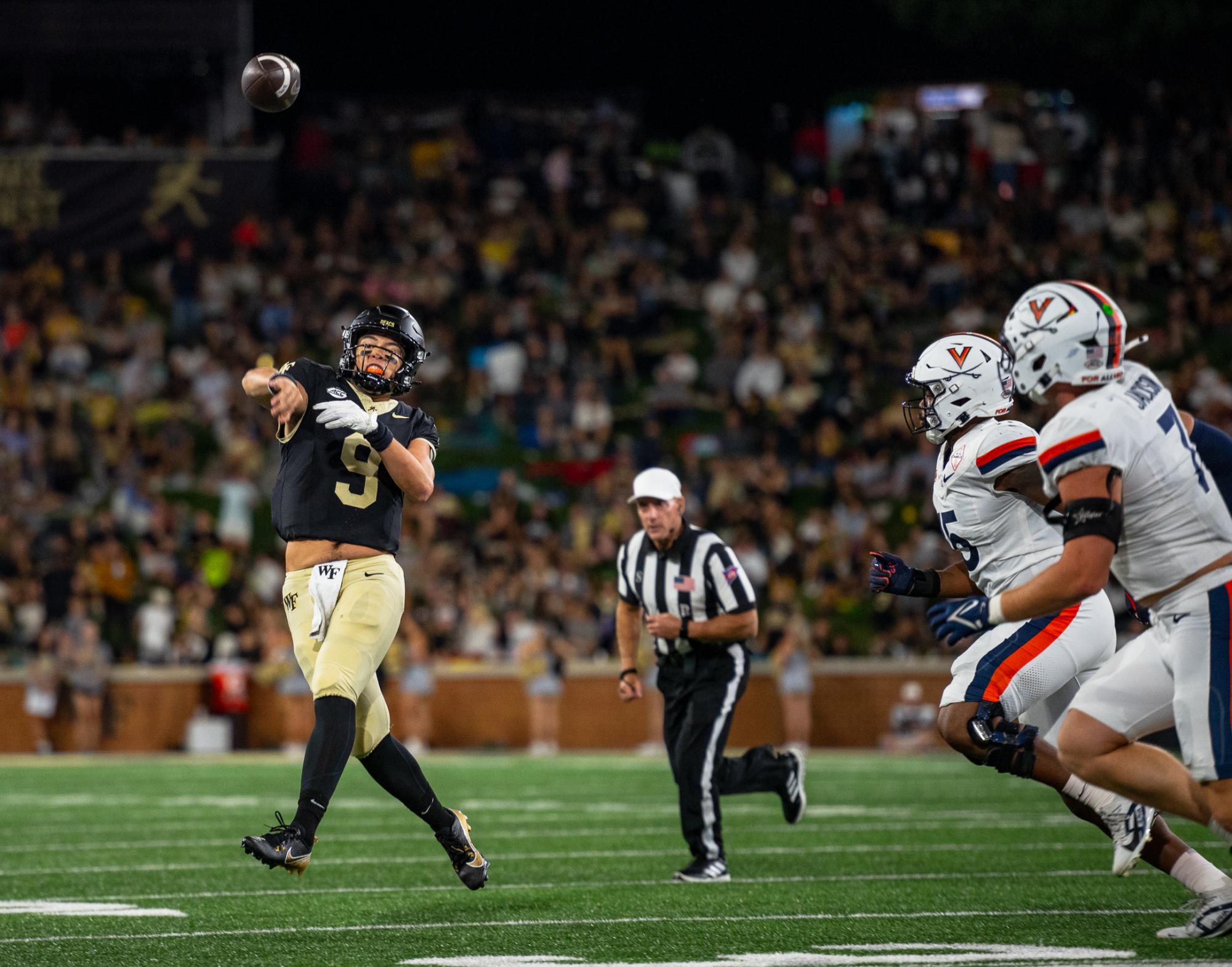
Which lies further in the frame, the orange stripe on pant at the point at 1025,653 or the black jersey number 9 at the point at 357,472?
the black jersey number 9 at the point at 357,472

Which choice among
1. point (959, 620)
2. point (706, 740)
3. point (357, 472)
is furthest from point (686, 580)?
point (959, 620)

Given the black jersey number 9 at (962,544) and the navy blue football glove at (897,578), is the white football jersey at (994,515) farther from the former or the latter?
the navy blue football glove at (897,578)

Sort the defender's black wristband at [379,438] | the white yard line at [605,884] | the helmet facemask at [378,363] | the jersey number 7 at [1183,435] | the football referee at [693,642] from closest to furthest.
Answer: the jersey number 7 at [1183,435] < the defender's black wristband at [379,438] < the helmet facemask at [378,363] < the white yard line at [605,884] < the football referee at [693,642]

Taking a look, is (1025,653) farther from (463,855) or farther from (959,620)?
(463,855)

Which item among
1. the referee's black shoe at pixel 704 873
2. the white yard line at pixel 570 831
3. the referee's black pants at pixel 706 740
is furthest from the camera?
the white yard line at pixel 570 831

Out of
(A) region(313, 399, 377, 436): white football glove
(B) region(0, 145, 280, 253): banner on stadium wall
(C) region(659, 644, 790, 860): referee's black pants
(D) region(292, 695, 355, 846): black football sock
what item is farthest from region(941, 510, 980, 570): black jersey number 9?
(B) region(0, 145, 280, 253): banner on stadium wall

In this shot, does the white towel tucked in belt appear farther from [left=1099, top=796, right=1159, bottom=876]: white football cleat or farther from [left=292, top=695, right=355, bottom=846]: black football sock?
[left=1099, top=796, right=1159, bottom=876]: white football cleat

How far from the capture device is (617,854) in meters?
8.20

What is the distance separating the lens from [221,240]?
22625 millimetres

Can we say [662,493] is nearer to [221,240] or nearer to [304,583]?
[304,583]

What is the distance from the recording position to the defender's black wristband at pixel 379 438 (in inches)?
235

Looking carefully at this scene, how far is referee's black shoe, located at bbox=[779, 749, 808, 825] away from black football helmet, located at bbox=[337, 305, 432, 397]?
2.82 meters

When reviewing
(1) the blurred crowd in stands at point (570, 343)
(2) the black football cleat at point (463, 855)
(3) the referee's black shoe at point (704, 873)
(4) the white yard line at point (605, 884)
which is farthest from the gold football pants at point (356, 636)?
(1) the blurred crowd in stands at point (570, 343)

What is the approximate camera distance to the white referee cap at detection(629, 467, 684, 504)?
7.92m
